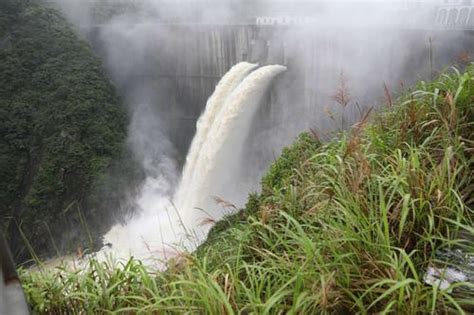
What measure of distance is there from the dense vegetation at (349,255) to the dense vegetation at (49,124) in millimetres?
12598

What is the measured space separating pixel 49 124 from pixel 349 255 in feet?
54.8

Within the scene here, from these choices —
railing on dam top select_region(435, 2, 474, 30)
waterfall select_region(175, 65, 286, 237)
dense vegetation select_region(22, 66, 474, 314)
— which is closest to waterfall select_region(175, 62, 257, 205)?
waterfall select_region(175, 65, 286, 237)

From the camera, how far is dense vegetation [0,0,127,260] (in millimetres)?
14805

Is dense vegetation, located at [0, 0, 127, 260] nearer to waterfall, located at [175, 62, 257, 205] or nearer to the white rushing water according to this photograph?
the white rushing water

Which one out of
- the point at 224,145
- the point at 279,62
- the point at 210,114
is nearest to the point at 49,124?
the point at 210,114

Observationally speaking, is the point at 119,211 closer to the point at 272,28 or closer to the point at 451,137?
the point at 272,28

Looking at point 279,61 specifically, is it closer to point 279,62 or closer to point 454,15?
point 279,62

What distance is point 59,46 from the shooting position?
693 inches

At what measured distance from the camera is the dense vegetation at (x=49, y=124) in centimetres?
1480

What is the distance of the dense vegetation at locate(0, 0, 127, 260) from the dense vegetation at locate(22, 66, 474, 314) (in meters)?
12.6

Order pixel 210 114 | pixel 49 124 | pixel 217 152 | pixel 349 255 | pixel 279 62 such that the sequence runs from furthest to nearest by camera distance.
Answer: pixel 49 124 < pixel 279 62 < pixel 210 114 < pixel 217 152 < pixel 349 255

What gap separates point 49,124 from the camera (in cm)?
1620

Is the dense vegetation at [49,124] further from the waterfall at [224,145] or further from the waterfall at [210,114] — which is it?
the waterfall at [224,145]

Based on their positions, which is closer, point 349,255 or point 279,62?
point 349,255
